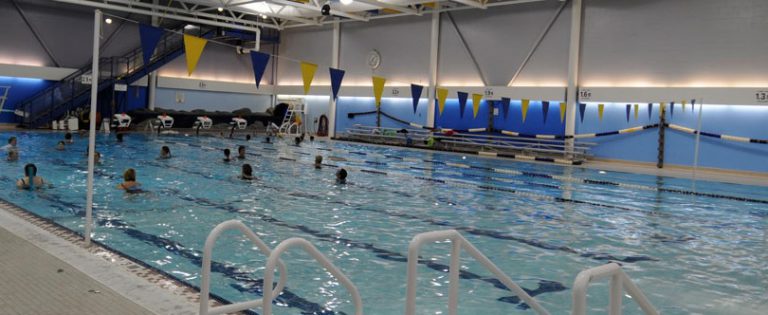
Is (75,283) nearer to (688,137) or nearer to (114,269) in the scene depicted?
(114,269)

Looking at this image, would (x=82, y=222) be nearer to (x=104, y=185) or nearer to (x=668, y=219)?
(x=104, y=185)

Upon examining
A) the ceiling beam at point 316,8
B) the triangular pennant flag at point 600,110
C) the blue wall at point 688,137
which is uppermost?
the ceiling beam at point 316,8

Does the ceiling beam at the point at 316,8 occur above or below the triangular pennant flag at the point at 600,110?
above

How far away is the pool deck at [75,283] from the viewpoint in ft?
11.8

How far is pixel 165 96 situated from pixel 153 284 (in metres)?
26.0

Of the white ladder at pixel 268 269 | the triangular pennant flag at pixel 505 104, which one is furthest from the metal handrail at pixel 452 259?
the triangular pennant flag at pixel 505 104

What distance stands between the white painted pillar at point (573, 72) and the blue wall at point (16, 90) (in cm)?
2021

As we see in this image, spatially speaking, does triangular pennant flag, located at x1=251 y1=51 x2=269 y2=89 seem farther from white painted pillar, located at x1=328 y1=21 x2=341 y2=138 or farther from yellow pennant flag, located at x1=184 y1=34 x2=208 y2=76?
white painted pillar, located at x1=328 y1=21 x2=341 y2=138

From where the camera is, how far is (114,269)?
177 inches

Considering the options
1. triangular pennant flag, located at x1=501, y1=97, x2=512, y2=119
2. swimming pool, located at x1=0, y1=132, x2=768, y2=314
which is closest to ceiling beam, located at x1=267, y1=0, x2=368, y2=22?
triangular pennant flag, located at x1=501, y1=97, x2=512, y2=119

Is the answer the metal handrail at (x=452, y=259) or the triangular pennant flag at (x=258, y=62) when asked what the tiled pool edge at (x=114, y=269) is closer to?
the metal handrail at (x=452, y=259)

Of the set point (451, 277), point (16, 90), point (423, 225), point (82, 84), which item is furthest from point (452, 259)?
point (16, 90)

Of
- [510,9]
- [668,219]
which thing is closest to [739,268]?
[668,219]

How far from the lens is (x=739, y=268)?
20.0 ft
